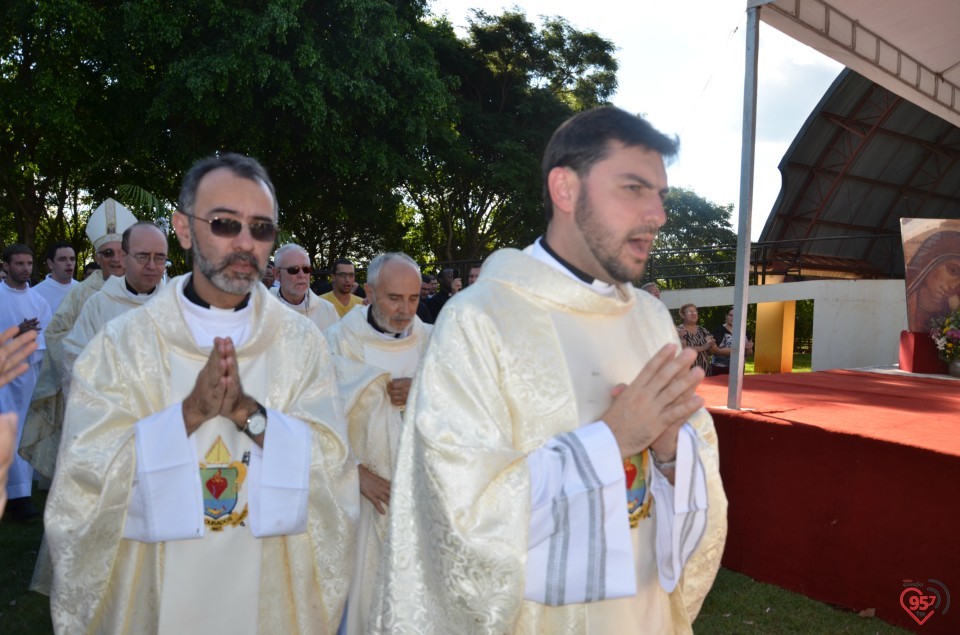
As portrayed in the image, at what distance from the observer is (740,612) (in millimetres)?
4656

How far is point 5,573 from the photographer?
518 centimetres

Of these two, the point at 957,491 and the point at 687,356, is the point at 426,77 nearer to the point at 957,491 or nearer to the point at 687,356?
the point at 957,491

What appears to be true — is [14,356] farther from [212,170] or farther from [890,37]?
[890,37]

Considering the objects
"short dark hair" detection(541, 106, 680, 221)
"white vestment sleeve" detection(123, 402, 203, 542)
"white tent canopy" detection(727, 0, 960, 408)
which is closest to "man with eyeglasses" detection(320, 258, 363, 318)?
"white tent canopy" detection(727, 0, 960, 408)

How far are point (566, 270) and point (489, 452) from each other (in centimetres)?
58

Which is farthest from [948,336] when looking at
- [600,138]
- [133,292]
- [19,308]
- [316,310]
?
[19,308]

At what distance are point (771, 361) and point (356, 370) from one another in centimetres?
1564

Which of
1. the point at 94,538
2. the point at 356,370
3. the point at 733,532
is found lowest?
the point at 733,532

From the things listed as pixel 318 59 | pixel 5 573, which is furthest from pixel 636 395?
pixel 318 59

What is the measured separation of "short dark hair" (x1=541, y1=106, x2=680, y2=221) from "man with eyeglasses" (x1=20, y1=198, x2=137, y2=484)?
4774 mm

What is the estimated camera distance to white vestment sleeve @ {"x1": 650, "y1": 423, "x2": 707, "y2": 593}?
2.09 m

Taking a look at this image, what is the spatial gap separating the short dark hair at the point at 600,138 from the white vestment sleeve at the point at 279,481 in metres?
1.21

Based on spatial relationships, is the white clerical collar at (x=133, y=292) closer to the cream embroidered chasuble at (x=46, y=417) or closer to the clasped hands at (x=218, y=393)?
the cream embroidered chasuble at (x=46, y=417)

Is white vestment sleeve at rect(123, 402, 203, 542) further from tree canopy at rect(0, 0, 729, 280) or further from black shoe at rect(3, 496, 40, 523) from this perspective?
tree canopy at rect(0, 0, 729, 280)
